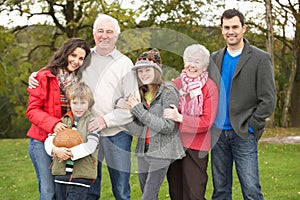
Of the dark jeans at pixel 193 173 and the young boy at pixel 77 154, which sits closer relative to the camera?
the young boy at pixel 77 154

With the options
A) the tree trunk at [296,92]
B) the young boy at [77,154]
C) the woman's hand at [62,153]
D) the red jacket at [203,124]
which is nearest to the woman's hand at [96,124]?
the young boy at [77,154]

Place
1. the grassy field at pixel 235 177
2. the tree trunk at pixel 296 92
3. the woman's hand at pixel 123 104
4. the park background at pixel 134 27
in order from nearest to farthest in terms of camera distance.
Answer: the woman's hand at pixel 123 104
the grassy field at pixel 235 177
the park background at pixel 134 27
the tree trunk at pixel 296 92

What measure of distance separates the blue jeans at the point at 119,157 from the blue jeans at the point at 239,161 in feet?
2.56

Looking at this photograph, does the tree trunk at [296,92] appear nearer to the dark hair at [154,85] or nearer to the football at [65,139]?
the dark hair at [154,85]

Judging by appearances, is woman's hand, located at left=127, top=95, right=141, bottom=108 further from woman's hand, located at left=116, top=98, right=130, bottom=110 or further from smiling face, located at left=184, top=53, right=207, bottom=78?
smiling face, located at left=184, top=53, right=207, bottom=78

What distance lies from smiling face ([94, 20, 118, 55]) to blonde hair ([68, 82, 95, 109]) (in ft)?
1.23

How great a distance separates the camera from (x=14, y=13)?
17641 mm

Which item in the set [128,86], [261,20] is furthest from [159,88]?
[261,20]

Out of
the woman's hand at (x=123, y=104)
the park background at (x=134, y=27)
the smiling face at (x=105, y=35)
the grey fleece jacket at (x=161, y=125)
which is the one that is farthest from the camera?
the park background at (x=134, y=27)

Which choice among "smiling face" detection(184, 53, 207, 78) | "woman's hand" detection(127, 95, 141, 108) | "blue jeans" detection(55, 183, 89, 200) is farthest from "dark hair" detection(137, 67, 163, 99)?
"blue jeans" detection(55, 183, 89, 200)

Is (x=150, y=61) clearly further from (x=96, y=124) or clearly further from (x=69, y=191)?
(x=69, y=191)

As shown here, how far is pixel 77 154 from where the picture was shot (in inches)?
148

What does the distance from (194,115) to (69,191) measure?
4.00ft

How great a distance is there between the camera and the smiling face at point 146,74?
3.75 metres
